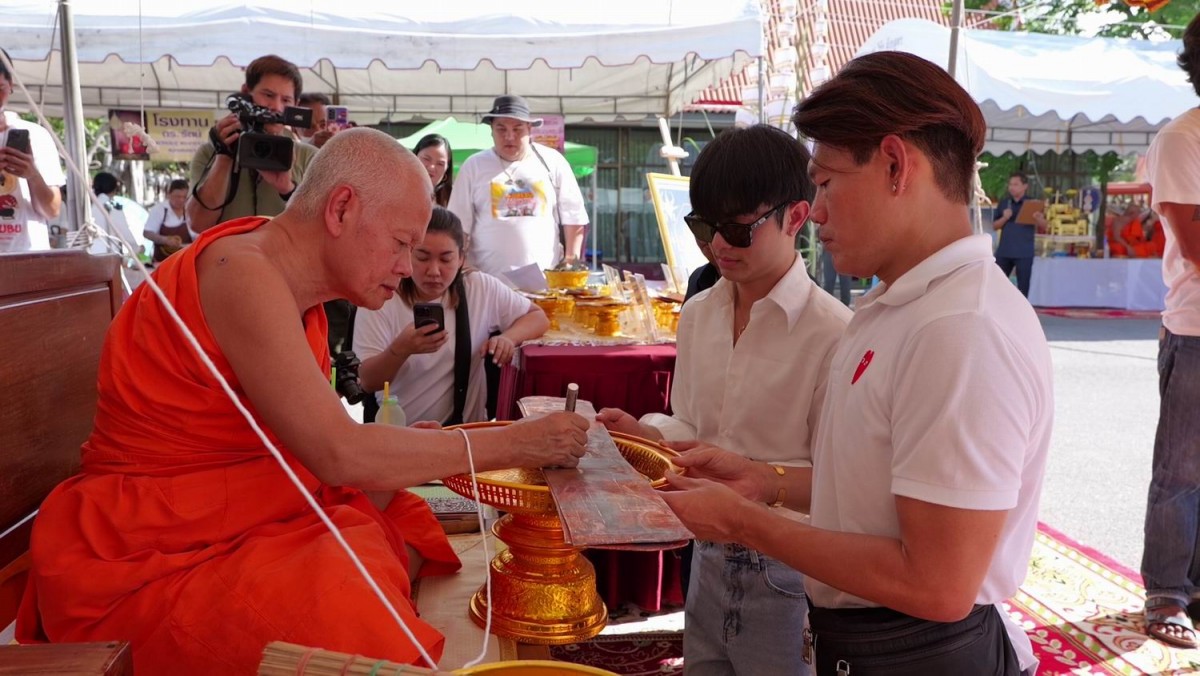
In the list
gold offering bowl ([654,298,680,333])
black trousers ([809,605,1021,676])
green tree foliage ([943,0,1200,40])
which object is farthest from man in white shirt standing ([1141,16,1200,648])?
green tree foliage ([943,0,1200,40])

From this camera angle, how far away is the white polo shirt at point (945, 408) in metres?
1.19

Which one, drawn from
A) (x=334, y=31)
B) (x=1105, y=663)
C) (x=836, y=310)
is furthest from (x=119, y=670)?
(x=334, y=31)

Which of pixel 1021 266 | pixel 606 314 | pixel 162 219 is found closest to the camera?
pixel 606 314

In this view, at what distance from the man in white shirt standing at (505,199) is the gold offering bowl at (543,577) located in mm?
3767

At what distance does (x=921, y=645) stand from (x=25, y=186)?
4872 mm

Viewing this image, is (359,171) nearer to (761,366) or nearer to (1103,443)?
(761,366)

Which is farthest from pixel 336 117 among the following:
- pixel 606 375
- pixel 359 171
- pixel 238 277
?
pixel 238 277

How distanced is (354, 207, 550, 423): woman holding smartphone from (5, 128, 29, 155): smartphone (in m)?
1.86

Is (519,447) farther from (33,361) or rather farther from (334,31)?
(334,31)

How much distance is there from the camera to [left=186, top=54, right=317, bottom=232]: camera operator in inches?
159

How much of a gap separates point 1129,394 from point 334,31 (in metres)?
6.91

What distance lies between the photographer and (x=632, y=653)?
3.51 meters

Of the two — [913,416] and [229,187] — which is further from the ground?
[229,187]

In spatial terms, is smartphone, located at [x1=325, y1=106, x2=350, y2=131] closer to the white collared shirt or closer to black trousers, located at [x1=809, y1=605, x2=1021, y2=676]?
the white collared shirt
